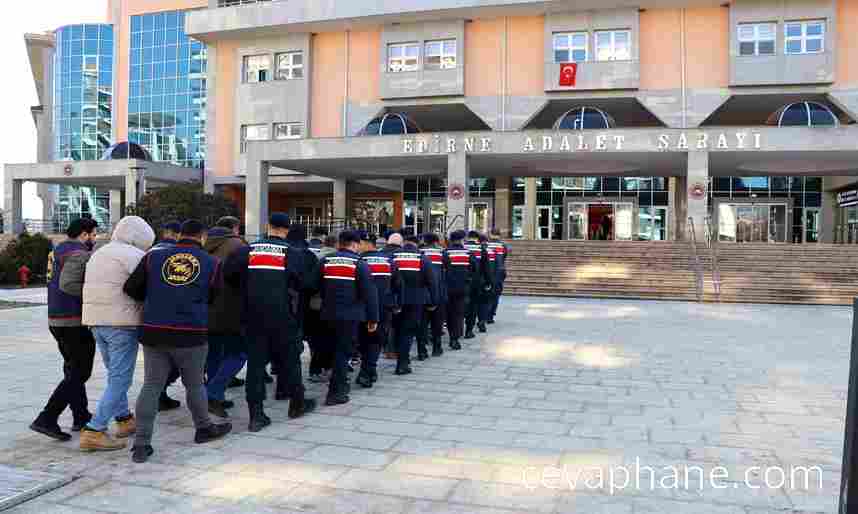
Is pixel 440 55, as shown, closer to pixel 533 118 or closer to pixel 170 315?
pixel 533 118

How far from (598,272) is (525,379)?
14184mm

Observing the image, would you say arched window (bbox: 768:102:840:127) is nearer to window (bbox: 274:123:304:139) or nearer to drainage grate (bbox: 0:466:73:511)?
window (bbox: 274:123:304:139)

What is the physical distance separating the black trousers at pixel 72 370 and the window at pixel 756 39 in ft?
106

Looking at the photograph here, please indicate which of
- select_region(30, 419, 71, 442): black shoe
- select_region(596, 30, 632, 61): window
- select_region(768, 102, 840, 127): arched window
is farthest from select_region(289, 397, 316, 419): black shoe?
select_region(596, 30, 632, 61): window

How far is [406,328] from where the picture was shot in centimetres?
888

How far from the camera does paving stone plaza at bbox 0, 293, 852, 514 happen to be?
4.36 metres

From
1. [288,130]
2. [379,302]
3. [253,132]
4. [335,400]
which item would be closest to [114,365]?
[335,400]

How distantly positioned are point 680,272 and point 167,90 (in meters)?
39.5

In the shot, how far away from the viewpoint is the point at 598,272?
71.4 feet

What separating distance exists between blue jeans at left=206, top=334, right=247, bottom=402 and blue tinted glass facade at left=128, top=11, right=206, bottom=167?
42.3 m

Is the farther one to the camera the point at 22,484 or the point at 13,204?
the point at 13,204

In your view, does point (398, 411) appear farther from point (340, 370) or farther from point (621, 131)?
point (621, 131)

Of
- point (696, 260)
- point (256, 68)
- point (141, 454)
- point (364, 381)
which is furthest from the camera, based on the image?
point (256, 68)

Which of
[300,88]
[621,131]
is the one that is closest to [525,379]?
[621,131]
